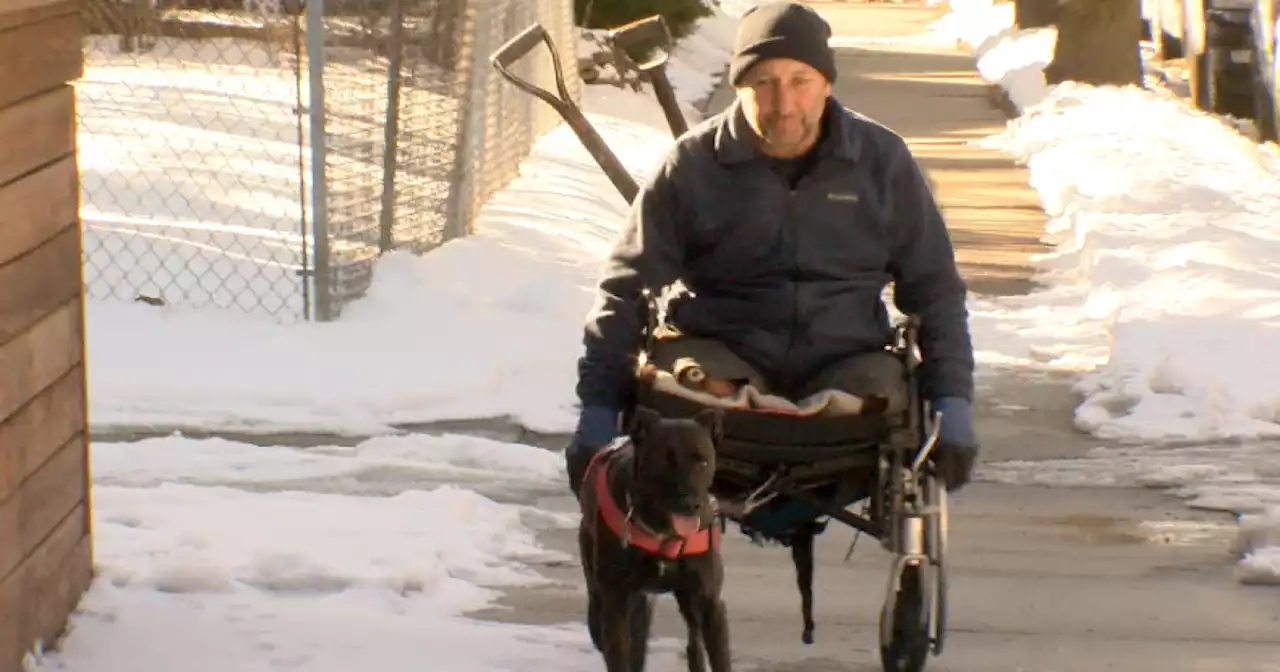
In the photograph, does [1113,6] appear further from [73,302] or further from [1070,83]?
[73,302]

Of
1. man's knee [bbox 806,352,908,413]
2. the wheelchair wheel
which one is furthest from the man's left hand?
the wheelchair wheel

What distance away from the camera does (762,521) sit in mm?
4656

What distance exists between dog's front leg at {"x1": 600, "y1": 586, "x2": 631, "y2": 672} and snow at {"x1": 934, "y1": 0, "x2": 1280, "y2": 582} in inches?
88.8

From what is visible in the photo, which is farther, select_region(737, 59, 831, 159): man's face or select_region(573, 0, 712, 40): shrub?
select_region(573, 0, 712, 40): shrub

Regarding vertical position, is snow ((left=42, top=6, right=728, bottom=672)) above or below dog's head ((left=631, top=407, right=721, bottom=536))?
below

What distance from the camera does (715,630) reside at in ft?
13.7

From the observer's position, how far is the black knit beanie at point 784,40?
14.5 feet

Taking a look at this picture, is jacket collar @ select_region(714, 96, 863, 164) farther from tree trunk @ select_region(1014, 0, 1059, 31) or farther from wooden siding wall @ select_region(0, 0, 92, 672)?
tree trunk @ select_region(1014, 0, 1059, 31)

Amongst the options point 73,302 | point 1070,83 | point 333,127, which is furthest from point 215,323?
point 1070,83

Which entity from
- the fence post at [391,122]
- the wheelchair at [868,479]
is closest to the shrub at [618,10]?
the fence post at [391,122]

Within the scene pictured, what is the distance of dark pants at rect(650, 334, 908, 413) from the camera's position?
4453 millimetres

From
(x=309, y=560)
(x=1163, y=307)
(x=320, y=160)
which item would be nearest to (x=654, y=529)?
(x=309, y=560)

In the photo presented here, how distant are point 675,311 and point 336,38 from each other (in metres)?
4.74

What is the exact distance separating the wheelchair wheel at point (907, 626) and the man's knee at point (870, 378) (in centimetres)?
37
